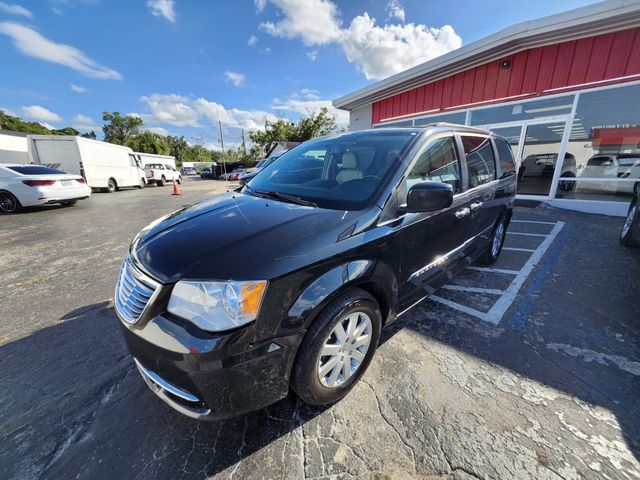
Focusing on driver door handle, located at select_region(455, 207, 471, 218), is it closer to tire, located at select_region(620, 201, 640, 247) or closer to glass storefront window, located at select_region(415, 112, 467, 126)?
tire, located at select_region(620, 201, 640, 247)

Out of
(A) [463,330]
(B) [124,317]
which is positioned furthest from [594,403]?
(B) [124,317]

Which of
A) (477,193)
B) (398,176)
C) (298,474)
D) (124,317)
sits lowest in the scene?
(298,474)

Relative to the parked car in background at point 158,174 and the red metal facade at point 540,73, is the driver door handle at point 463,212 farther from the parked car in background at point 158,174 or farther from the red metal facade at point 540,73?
the parked car in background at point 158,174

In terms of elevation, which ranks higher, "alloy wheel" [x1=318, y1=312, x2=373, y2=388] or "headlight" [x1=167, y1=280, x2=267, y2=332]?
"headlight" [x1=167, y1=280, x2=267, y2=332]

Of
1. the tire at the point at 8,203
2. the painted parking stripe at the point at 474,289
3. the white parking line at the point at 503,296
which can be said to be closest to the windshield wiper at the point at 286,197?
the white parking line at the point at 503,296

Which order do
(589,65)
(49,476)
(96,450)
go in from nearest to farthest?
(49,476) < (96,450) < (589,65)

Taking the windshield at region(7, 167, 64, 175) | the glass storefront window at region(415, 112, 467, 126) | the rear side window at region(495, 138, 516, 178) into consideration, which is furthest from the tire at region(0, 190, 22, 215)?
the glass storefront window at region(415, 112, 467, 126)

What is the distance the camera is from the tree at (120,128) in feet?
189

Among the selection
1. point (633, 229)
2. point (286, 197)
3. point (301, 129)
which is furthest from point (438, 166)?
point (301, 129)

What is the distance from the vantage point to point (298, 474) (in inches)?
55.2

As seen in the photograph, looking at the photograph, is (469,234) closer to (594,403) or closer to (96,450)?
(594,403)

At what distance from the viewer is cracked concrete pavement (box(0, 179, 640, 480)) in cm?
144

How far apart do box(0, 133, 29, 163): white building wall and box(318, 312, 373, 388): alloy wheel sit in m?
34.6

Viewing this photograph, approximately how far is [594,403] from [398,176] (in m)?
1.96
